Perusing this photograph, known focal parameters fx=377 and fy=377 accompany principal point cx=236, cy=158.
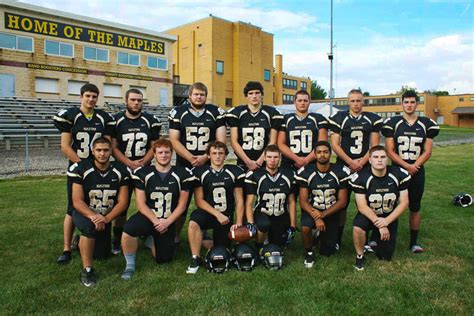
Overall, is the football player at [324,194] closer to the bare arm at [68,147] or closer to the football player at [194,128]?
the football player at [194,128]

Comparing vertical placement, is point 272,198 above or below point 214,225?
above

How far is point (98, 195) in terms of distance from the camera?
180 inches

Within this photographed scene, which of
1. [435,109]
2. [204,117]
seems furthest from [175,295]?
[435,109]

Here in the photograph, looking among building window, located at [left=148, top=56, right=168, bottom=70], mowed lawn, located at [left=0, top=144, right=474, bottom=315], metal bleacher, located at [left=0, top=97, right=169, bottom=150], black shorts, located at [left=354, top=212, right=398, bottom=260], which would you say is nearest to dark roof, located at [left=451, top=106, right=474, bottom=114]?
building window, located at [left=148, top=56, right=168, bottom=70]

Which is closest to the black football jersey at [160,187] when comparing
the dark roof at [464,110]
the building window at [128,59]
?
the building window at [128,59]

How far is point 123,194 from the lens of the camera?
183 inches

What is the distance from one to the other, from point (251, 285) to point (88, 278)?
68.9 inches

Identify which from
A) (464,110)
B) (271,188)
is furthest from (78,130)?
(464,110)

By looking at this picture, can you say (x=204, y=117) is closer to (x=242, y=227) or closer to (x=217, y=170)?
(x=217, y=170)

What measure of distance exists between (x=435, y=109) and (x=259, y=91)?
7178cm

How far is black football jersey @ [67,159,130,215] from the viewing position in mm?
4516

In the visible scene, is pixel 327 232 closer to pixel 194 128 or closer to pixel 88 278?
pixel 194 128

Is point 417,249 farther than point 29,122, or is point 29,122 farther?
point 29,122

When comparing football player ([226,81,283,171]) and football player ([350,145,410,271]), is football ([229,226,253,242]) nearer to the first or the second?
football player ([226,81,283,171])
